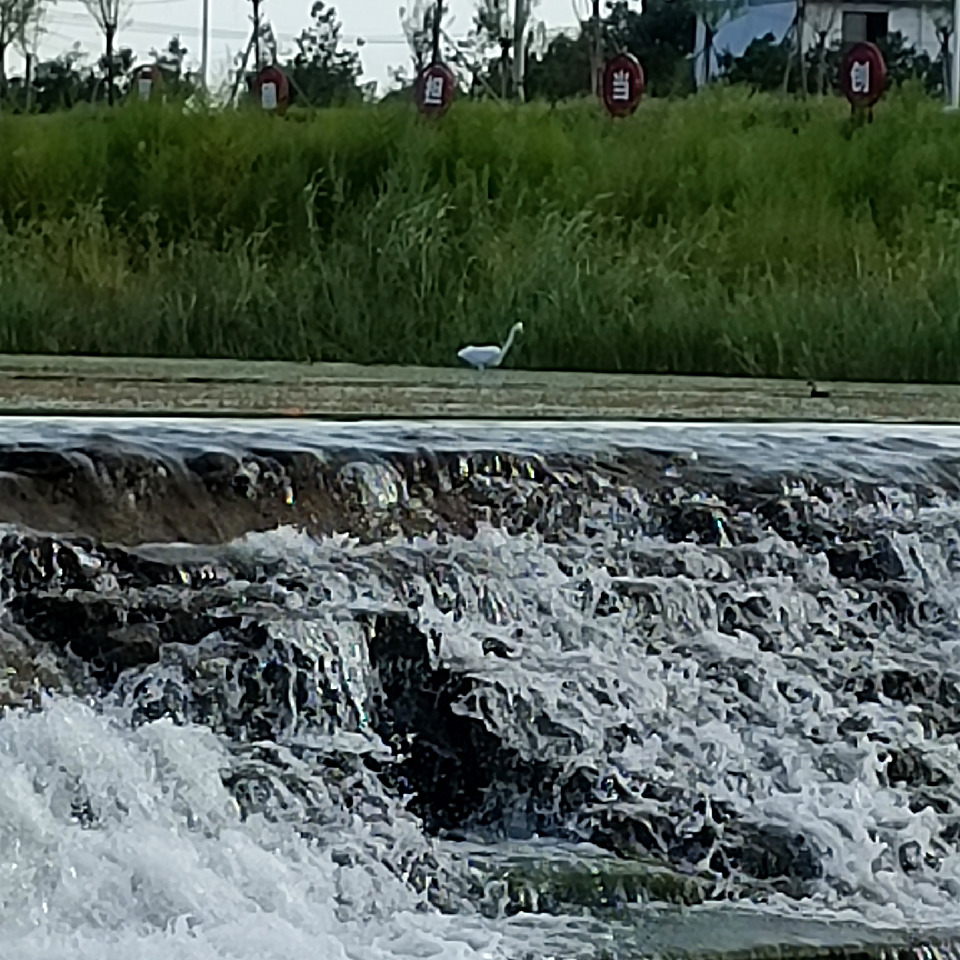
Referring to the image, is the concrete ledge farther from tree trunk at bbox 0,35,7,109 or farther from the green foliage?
the green foliage

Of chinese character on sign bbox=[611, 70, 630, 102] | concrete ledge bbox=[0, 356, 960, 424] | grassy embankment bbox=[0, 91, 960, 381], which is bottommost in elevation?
concrete ledge bbox=[0, 356, 960, 424]

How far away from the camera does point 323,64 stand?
875cm

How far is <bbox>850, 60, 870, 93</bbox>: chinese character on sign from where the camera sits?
8.90 metres

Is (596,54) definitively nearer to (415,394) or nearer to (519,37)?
(519,37)

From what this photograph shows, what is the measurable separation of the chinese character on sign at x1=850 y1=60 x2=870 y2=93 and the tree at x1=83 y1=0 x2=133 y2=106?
3077mm

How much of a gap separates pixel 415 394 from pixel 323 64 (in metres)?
4.14

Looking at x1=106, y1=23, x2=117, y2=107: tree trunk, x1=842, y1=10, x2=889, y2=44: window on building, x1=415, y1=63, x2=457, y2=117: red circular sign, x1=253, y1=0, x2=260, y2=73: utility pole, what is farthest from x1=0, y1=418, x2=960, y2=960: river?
x1=842, y1=10, x2=889, y2=44: window on building

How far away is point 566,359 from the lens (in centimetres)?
636

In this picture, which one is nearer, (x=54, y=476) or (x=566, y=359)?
(x=54, y=476)

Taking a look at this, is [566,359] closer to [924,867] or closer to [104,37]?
[104,37]

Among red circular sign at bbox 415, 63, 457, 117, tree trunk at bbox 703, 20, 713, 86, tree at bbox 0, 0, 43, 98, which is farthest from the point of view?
tree trunk at bbox 703, 20, 713, 86

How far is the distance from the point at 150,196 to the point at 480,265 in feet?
4.43

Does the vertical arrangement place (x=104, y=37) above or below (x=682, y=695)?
above

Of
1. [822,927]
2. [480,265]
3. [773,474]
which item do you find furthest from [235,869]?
[480,265]
